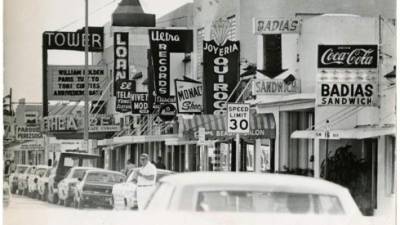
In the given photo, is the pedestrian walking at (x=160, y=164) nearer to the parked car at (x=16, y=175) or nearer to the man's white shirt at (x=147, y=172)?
the man's white shirt at (x=147, y=172)

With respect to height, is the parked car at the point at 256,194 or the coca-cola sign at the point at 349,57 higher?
the coca-cola sign at the point at 349,57

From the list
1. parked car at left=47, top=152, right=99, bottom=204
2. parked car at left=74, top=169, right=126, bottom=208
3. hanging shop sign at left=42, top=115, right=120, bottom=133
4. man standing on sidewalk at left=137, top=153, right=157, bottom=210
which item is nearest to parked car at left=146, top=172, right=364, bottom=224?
man standing on sidewalk at left=137, top=153, right=157, bottom=210

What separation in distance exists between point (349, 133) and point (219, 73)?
4.53ft

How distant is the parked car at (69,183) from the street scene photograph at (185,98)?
0.6 inches

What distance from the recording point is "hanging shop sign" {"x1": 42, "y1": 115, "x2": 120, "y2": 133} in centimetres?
746

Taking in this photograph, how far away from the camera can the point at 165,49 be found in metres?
7.48

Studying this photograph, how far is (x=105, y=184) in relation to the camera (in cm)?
737

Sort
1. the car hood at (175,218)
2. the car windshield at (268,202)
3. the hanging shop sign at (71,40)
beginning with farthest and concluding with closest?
1. the hanging shop sign at (71,40)
2. the car hood at (175,218)
3. the car windshield at (268,202)

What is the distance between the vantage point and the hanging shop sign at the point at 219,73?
743 centimetres

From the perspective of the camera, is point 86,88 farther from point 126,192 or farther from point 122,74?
point 126,192

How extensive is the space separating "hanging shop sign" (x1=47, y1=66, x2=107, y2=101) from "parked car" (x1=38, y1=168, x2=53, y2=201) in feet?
2.45

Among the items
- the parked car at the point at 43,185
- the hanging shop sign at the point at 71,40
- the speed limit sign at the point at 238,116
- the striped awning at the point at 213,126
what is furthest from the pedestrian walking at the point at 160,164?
the hanging shop sign at the point at 71,40

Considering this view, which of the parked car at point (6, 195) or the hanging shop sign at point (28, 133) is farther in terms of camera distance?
the hanging shop sign at point (28, 133)

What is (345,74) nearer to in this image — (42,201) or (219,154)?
(219,154)
